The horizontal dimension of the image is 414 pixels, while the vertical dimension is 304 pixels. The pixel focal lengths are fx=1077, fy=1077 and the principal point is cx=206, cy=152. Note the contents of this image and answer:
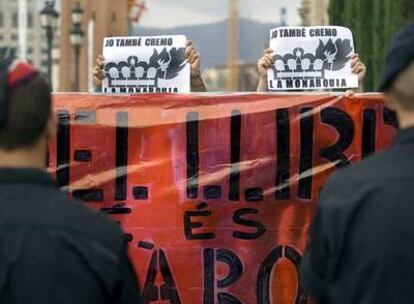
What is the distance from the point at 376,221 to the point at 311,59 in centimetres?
316

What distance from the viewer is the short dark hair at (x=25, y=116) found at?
2.81 m

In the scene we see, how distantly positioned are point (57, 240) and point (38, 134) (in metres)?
0.30

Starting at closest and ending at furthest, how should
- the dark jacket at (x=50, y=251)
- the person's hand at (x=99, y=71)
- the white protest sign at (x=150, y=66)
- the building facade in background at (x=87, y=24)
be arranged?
the dark jacket at (x=50, y=251)
the white protest sign at (x=150, y=66)
the person's hand at (x=99, y=71)
the building facade in background at (x=87, y=24)

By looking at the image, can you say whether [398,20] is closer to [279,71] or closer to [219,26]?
[279,71]

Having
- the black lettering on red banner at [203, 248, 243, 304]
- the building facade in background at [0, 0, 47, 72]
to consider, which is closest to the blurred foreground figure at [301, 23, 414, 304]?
the black lettering on red banner at [203, 248, 243, 304]

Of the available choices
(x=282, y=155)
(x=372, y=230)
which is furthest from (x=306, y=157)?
(x=372, y=230)

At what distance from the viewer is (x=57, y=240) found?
2762mm

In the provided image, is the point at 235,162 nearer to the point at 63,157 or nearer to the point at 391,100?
the point at 63,157

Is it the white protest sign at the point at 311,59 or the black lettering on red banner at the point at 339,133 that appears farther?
the white protest sign at the point at 311,59

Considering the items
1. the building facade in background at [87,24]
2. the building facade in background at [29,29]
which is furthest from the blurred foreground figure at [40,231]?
the building facade in background at [29,29]

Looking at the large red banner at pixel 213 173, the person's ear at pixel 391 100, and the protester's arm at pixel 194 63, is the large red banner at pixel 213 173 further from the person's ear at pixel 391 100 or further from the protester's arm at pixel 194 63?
the person's ear at pixel 391 100

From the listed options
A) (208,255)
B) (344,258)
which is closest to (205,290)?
(208,255)

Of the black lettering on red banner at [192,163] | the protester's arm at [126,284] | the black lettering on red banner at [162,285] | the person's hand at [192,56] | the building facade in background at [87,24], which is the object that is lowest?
the black lettering on red banner at [162,285]

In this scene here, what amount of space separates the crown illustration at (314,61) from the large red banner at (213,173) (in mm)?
460
